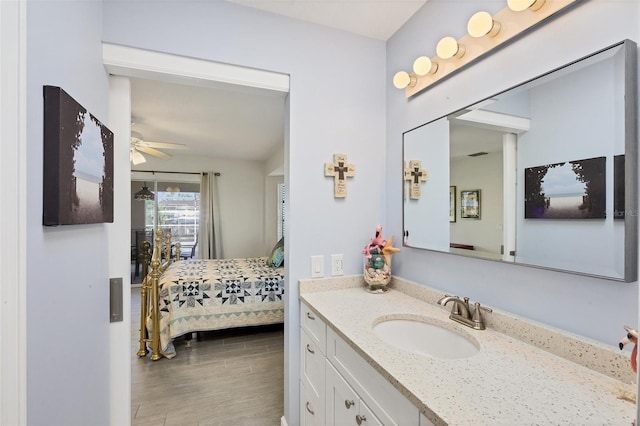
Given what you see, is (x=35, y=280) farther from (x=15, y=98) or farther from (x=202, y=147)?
(x=202, y=147)

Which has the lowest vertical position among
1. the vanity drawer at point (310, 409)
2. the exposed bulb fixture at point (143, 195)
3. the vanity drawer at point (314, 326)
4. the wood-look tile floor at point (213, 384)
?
the wood-look tile floor at point (213, 384)

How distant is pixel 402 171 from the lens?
1750mm

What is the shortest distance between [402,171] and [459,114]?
46 centimetres

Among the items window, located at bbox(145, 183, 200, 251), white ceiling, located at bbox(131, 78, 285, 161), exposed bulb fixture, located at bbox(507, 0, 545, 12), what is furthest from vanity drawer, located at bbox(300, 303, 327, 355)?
window, located at bbox(145, 183, 200, 251)

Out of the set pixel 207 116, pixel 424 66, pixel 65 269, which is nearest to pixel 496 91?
pixel 424 66

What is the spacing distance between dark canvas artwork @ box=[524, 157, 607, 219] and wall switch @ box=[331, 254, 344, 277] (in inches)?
39.3

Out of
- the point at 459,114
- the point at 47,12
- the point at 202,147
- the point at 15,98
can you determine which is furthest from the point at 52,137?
the point at 202,147

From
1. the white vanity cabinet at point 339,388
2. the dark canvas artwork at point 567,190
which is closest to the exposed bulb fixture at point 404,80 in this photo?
the dark canvas artwork at point 567,190

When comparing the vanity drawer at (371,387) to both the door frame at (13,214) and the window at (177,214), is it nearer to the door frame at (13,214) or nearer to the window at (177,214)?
the door frame at (13,214)

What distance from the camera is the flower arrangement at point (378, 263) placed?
1693 millimetres

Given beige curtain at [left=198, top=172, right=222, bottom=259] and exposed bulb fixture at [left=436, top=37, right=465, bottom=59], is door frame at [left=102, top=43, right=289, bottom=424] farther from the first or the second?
beige curtain at [left=198, top=172, right=222, bottom=259]

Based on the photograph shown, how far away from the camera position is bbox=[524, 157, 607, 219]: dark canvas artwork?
891 mm

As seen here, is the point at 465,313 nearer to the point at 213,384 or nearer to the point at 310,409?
the point at 310,409

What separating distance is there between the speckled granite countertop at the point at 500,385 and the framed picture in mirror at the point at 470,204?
0.50 meters
